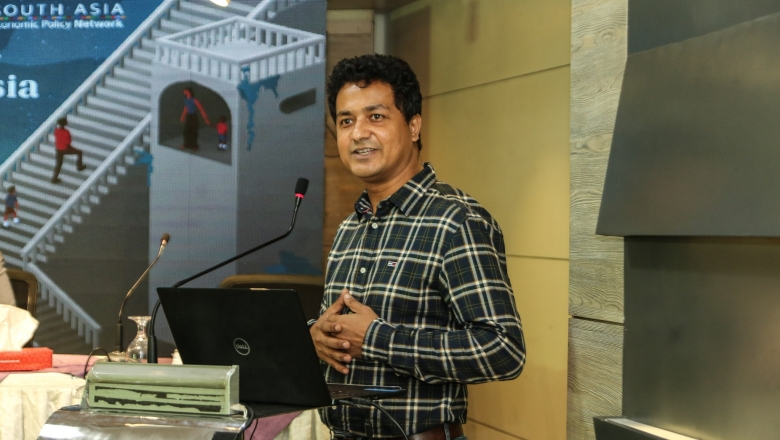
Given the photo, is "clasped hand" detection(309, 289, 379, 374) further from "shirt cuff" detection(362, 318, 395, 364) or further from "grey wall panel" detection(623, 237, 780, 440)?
"grey wall panel" detection(623, 237, 780, 440)

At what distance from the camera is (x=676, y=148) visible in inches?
60.2

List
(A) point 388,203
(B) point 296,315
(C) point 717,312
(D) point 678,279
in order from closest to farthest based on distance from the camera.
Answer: (B) point 296,315 → (C) point 717,312 → (D) point 678,279 → (A) point 388,203

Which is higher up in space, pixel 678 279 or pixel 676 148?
pixel 676 148

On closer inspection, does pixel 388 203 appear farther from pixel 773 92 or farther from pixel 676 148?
pixel 773 92

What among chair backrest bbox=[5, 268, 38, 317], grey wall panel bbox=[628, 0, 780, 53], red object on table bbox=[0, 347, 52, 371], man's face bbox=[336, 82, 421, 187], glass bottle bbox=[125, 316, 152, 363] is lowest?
red object on table bbox=[0, 347, 52, 371]

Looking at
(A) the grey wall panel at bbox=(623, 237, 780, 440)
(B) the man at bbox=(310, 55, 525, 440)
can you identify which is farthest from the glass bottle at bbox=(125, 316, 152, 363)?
(A) the grey wall panel at bbox=(623, 237, 780, 440)

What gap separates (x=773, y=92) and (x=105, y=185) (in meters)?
4.10

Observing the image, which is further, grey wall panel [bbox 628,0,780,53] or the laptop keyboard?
grey wall panel [bbox 628,0,780,53]

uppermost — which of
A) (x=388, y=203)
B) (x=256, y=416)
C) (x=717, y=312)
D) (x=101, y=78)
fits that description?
(x=101, y=78)

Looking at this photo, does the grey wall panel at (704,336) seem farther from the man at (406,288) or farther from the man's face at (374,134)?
the man's face at (374,134)

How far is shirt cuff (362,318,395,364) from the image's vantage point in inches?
59.4

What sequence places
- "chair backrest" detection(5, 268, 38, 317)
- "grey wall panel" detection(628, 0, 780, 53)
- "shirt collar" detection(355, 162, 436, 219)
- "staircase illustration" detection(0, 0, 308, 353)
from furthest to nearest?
1. "staircase illustration" detection(0, 0, 308, 353)
2. "chair backrest" detection(5, 268, 38, 317)
3. "shirt collar" detection(355, 162, 436, 219)
4. "grey wall panel" detection(628, 0, 780, 53)

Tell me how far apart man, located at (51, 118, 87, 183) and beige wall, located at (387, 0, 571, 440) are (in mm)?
2204

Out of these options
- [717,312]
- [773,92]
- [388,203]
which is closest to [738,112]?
[773,92]
